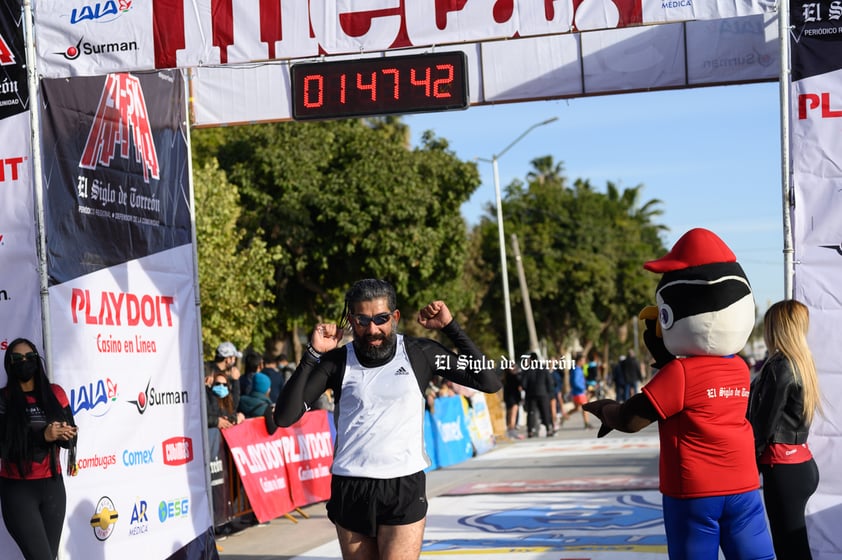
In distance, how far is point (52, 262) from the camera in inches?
307

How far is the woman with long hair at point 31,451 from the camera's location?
732cm

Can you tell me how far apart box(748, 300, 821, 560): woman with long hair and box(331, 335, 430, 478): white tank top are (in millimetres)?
2288

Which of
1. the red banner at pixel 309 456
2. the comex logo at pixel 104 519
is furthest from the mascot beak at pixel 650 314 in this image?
the red banner at pixel 309 456

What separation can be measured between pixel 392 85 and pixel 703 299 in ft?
12.0

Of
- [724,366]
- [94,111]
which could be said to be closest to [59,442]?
[94,111]

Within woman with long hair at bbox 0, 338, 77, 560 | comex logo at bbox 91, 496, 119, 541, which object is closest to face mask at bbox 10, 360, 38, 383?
woman with long hair at bbox 0, 338, 77, 560

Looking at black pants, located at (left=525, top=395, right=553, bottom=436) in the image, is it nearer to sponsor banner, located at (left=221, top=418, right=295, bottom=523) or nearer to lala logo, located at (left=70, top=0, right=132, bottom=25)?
sponsor banner, located at (left=221, top=418, right=295, bottom=523)

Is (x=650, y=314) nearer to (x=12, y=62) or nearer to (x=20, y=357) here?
(x=20, y=357)

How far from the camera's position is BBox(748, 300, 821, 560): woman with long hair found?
6586 mm

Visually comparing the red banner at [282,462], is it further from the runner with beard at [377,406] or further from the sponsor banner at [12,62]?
the runner with beard at [377,406]

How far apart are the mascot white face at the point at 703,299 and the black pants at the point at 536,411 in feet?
60.5

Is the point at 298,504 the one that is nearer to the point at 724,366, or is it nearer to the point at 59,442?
the point at 59,442

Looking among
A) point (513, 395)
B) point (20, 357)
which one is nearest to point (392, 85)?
point (20, 357)

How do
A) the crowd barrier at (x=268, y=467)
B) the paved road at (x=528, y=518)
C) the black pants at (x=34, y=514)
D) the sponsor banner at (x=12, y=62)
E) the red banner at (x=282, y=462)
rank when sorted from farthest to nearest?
the red banner at (x=282, y=462), the crowd barrier at (x=268, y=467), the paved road at (x=528, y=518), the sponsor banner at (x=12, y=62), the black pants at (x=34, y=514)
